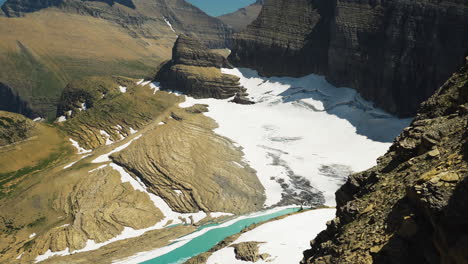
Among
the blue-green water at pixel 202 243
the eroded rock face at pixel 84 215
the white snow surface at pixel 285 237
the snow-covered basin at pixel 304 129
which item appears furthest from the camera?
the snow-covered basin at pixel 304 129

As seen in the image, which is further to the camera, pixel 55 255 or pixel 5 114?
pixel 5 114

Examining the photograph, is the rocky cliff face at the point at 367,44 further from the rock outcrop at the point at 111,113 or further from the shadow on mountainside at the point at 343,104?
the rock outcrop at the point at 111,113

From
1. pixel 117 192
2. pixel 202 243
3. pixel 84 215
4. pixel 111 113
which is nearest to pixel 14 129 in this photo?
pixel 111 113

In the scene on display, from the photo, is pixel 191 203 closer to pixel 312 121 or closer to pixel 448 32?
pixel 312 121

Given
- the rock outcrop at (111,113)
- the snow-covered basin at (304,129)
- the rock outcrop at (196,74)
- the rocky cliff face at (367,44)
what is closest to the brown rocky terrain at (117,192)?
the rock outcrop at (111,113)

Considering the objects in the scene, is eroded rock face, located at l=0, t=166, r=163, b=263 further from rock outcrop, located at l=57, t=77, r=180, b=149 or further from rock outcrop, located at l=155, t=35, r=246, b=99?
rock outcrop, located at l=155, t=35, r=246, b=99

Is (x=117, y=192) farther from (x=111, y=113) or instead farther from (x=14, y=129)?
(x=111, y=113)

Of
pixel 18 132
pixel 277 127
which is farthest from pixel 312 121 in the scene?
pixel 18 132
